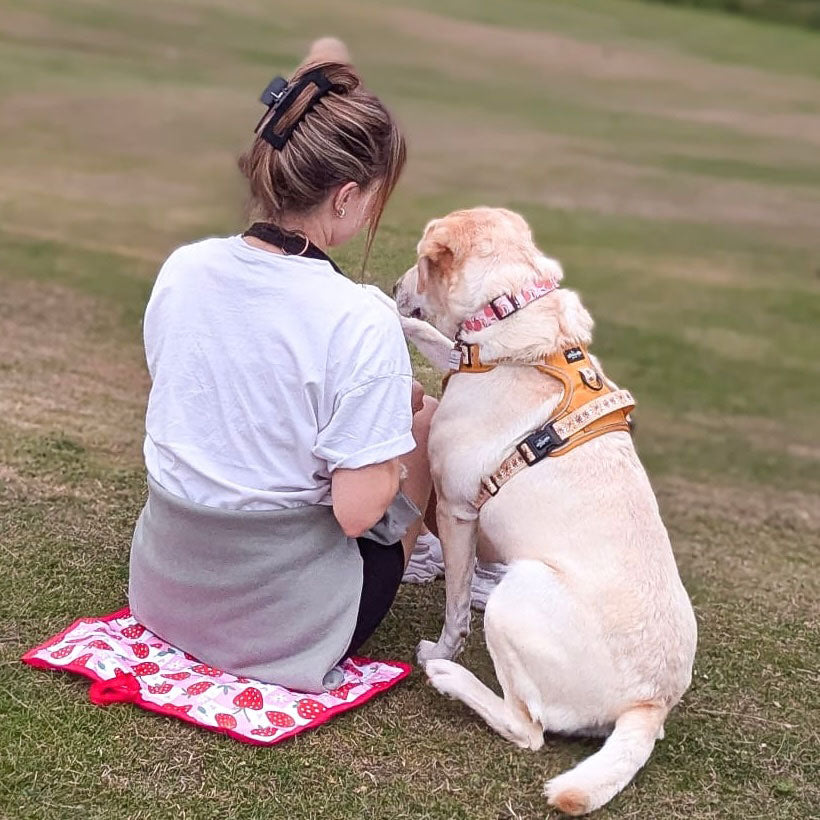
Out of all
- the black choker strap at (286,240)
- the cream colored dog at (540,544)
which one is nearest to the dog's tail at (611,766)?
the cream colored dog at (540,544)

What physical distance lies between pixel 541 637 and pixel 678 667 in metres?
0.35

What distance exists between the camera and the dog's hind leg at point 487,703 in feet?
8.94

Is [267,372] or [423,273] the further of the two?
[423,273]

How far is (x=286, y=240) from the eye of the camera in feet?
8.43

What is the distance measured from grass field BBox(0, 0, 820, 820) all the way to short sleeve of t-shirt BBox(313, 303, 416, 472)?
692 mm

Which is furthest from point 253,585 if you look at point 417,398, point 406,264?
point 406,264

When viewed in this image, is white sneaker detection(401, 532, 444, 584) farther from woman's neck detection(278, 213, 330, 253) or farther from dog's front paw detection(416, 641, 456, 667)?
woman's neck detection(278, 213, 330, 253)

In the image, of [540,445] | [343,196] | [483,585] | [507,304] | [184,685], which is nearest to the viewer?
[343,196]

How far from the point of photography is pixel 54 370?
544 cm

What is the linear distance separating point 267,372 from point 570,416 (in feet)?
2.74

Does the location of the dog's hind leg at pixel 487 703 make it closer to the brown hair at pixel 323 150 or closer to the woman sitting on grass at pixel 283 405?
the woman sitting on grass at pixel 283 405

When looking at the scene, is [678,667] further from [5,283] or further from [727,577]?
[5,283]

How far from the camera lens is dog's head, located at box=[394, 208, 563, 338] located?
302 cm

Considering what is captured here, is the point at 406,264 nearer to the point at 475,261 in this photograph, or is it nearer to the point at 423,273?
the point at 423,273
